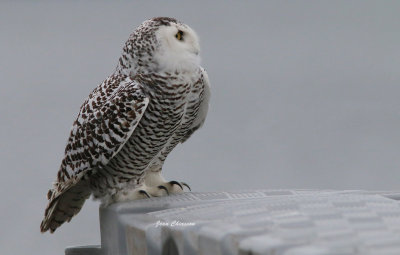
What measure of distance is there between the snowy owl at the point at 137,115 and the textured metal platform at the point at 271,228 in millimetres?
413

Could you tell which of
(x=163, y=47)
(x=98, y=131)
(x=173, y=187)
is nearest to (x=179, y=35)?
(x=163, y=47)

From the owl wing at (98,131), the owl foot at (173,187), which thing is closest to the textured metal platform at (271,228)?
the owl wing at (98,131)

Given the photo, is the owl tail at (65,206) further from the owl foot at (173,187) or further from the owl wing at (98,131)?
the owl foot at (173,187)

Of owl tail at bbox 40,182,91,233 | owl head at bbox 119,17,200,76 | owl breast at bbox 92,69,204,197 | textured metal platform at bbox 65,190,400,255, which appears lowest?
owl tail at bbox 40,182,91,233

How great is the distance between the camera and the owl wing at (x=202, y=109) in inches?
93.1

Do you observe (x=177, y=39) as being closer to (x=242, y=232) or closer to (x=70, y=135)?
(x=70, y=135)

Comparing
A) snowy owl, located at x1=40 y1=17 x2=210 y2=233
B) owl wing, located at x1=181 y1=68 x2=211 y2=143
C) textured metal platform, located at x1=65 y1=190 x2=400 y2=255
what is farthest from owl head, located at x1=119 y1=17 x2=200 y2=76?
textured metal platform, located at x1=65 y1=190 x2=400 y2=255

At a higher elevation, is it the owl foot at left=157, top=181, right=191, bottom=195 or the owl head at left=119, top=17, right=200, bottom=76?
the owl head at left=119, top=17, right=200, bottom=76

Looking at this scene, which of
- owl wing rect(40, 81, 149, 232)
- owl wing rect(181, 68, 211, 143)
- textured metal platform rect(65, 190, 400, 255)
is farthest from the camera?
owl wing rect(181, 68, 211, 143)

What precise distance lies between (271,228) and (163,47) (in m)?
1.07

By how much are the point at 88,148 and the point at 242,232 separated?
1.09m

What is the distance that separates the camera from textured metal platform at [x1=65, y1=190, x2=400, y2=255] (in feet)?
3.61

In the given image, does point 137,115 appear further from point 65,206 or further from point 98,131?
point 65,206

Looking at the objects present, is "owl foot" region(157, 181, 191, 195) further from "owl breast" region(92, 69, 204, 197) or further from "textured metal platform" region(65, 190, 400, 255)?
"textured metal platform" region(65, 190, 400, 255)
